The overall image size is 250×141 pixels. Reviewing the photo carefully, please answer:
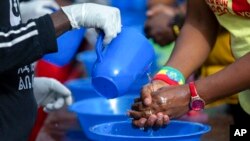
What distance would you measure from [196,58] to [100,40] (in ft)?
1.23

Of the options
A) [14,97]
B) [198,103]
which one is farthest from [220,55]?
[14,97]

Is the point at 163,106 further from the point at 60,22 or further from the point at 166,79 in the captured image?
the point at 60,22

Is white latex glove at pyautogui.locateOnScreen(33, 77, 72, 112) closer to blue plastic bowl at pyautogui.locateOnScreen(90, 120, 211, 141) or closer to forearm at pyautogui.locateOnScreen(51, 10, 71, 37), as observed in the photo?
blue plastic bowl at pyautogui.locateOnScreen(90, 120, 211, 141)

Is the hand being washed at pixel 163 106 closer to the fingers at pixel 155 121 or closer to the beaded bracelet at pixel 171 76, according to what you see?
the fingers at pixel 155 121

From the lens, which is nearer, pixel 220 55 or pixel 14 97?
pixel 14 97

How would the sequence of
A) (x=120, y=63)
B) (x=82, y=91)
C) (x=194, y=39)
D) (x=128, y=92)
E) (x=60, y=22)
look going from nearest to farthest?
(x=60, y=22) < (x=120, y=63) < (x=194, y=39) < (x=128, y=92) < (x=82, y=91)

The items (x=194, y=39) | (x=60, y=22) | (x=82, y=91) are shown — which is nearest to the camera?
(x=60, y=22)

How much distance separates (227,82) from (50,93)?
817 millimetres

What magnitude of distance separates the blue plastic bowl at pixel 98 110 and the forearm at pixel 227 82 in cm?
34

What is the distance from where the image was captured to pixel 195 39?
6.44 ft

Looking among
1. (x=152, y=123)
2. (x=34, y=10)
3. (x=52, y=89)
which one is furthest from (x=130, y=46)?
(x=34, y=10)

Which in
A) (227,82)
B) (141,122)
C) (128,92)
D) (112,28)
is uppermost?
(112,28)

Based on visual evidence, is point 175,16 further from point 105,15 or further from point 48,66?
point 105,15

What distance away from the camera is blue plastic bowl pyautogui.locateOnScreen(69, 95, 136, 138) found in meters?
1.95
